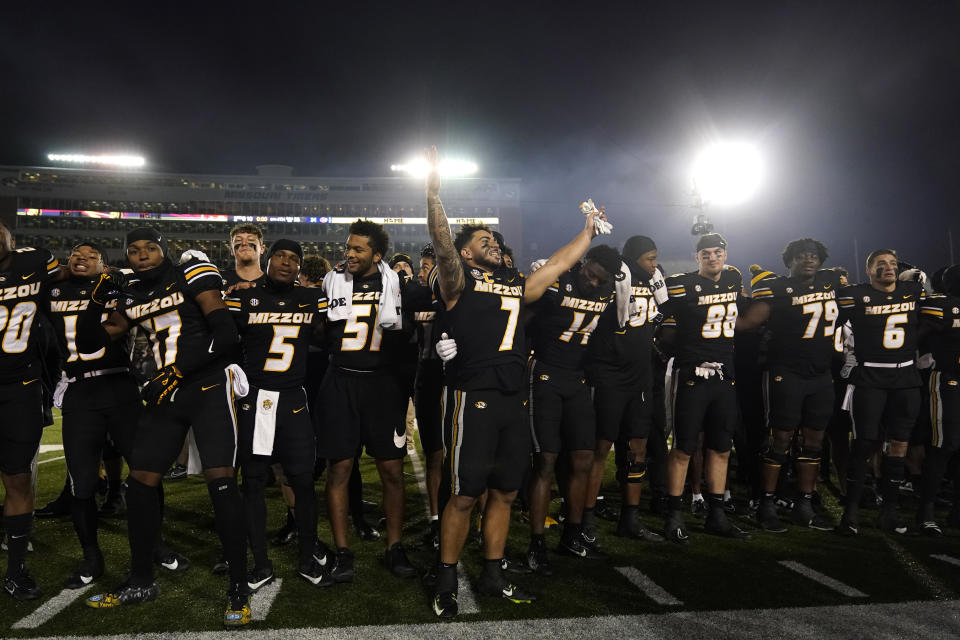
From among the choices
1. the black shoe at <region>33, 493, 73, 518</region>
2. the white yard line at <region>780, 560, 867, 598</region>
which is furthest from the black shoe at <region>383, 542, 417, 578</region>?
the black shoe at <region>33, 493, 73, 518</region>

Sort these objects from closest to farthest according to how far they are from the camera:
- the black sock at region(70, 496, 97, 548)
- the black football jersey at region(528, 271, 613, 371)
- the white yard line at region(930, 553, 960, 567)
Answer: the black sock at region(70, 496, 97, 548), the white yard line at region(930, 553, 960, 567), the black football jersey at region(528, 271, 613, 371)

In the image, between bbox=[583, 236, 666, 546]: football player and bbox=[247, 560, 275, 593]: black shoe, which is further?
bbox=[583, 236, 666, 546]: football player

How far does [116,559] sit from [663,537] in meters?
4.13

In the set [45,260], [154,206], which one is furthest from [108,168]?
[45,260]

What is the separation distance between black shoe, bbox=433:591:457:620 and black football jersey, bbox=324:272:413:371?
59.9 inches

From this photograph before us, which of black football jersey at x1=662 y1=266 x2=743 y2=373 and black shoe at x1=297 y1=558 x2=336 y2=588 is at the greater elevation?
black football jersey at x1=662 y1=266 x2=743 y2=373

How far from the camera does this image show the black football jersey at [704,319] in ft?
17.9

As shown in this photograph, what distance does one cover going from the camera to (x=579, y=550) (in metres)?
4.63

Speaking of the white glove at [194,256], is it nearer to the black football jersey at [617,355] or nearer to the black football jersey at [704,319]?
the black football jersey at [617,355]

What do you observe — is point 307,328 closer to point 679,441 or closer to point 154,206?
point 679,441

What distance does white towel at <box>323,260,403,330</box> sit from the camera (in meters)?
4.25

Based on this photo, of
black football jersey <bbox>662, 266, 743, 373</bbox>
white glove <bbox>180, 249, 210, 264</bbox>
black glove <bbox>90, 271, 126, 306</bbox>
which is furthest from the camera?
black football jersey <bbox>662, 266, 743, 373</bbox>

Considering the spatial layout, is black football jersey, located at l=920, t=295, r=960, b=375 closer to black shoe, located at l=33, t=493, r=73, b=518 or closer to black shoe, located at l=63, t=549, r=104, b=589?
black shoe, located at l=63, t=549, r=104, b=589

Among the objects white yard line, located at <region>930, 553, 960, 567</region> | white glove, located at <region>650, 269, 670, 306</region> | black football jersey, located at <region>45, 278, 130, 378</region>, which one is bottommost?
white yard line, located at <region>930, 553, 960, 567</region>
